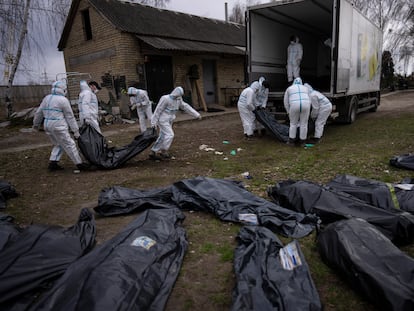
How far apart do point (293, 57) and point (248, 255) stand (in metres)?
7.76

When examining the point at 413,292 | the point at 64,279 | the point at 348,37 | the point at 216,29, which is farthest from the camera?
the point at 216,29

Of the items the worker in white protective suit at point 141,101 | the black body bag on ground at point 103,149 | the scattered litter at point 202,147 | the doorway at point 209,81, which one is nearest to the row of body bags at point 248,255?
the black body bag on ground at point 103,149

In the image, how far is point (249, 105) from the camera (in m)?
7.14

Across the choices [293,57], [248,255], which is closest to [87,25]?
[293,57]

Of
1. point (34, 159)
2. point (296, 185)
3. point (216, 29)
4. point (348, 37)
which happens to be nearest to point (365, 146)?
point (348, 37)

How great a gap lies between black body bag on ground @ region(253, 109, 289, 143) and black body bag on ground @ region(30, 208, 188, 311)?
15.8 ft

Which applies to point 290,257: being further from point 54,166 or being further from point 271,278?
point 54,166

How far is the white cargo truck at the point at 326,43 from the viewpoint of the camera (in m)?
6.77

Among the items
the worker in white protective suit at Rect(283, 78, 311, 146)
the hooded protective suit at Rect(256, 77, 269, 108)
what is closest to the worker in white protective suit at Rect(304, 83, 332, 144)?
the worker in white protective suit at Rect(283, 78, 311, 146)

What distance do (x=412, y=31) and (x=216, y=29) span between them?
62.0 ft

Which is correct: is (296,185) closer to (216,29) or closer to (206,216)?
(206,216)

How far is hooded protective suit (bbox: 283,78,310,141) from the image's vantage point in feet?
19.9

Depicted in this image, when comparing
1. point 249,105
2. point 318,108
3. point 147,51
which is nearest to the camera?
point 318,108

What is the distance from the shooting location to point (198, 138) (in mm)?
8234
